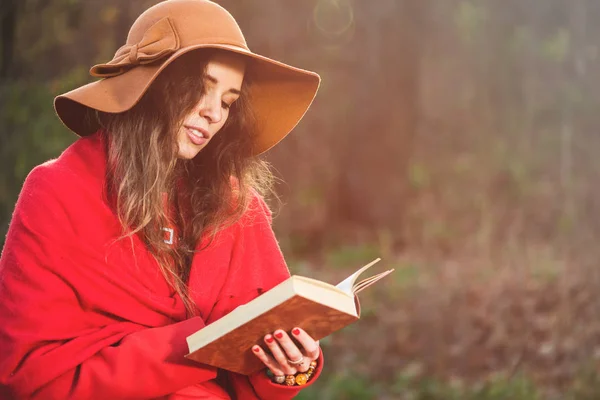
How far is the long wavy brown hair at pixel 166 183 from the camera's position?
226 centimetres

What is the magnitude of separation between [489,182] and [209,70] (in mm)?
9132

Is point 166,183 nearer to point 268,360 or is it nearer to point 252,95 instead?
point 252,95

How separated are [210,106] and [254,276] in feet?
1.55

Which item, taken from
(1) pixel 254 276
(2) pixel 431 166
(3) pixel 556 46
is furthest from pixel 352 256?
(1) pixel 254 276

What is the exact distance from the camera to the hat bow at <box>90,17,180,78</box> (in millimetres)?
2242

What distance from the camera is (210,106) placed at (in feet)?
7.74

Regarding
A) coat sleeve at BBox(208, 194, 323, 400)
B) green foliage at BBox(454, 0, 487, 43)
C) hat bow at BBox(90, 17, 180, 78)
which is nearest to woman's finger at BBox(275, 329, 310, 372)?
coat sleeve at BBox(208, 194, 323, 400)

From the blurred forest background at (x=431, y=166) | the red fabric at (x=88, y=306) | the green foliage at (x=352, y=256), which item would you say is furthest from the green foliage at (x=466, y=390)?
the red fabric at (x=88, y=306)

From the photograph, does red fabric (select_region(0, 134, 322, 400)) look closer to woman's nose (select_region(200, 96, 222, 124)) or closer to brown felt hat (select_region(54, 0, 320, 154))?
brown felt hat (select_region(54, 0, 320, 154))

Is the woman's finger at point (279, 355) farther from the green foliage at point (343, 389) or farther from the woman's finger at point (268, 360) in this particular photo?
the green foliage at point (343, 389)

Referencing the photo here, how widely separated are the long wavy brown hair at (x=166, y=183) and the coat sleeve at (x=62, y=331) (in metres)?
0.15

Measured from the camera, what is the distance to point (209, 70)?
2359 millimetres

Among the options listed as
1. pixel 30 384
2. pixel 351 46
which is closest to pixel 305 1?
pixel 351 46

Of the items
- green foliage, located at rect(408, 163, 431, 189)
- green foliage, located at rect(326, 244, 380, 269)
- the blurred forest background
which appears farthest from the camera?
green foliage, located at rect(408, 163, 431, 189)
